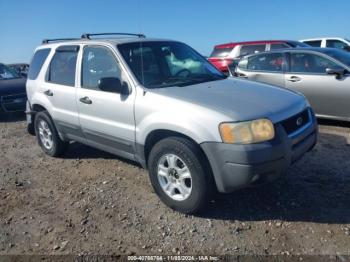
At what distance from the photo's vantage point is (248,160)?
11.0 feet

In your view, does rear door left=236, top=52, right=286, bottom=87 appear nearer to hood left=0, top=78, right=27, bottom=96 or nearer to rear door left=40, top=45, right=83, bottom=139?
rear door left=40, top=45, right=83, bottom=139

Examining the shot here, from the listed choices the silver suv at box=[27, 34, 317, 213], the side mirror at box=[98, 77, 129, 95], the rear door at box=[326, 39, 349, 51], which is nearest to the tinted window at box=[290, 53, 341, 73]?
the silver suv at box=[27, 34, 317, 213]

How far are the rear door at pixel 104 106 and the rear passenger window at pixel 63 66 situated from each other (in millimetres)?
243

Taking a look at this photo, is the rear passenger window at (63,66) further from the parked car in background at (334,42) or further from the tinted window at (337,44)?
the tinted window at (337,44)

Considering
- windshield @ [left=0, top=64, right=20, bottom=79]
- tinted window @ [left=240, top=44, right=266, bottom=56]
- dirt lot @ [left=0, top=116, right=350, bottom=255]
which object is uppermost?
tinted window @ [left=240, top=44, right=266, bottom=56]

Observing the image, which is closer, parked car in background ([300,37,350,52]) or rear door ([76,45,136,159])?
rear door ([76,45,136,159])

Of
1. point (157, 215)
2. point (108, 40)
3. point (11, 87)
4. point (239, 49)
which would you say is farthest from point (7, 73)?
point (157, 215)

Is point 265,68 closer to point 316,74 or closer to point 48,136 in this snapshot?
point 316,74

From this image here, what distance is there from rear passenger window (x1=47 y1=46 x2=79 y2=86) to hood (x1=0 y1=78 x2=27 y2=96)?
4.83 meters

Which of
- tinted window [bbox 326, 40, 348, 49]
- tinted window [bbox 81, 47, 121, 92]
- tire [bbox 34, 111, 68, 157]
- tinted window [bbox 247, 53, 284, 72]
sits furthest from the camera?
tinted window [bbox 326, 40, 348, 49]

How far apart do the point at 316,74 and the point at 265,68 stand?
1.22m

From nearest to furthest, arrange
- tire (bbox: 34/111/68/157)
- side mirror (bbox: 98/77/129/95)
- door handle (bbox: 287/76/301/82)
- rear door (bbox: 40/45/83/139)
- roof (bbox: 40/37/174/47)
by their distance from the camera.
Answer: side mirror (bbox: 98/77/129/95) < roof (bbox: 40/37/174/47) < rear door (bbox: 40/45/83/139) < tire (bbox: 34/111/68/157) < door handle (bbox: 287/76/301/82)

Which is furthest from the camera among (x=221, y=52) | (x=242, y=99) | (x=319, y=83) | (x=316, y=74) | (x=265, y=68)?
(x=221, y=52)

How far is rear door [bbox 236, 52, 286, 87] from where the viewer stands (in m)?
7.58
